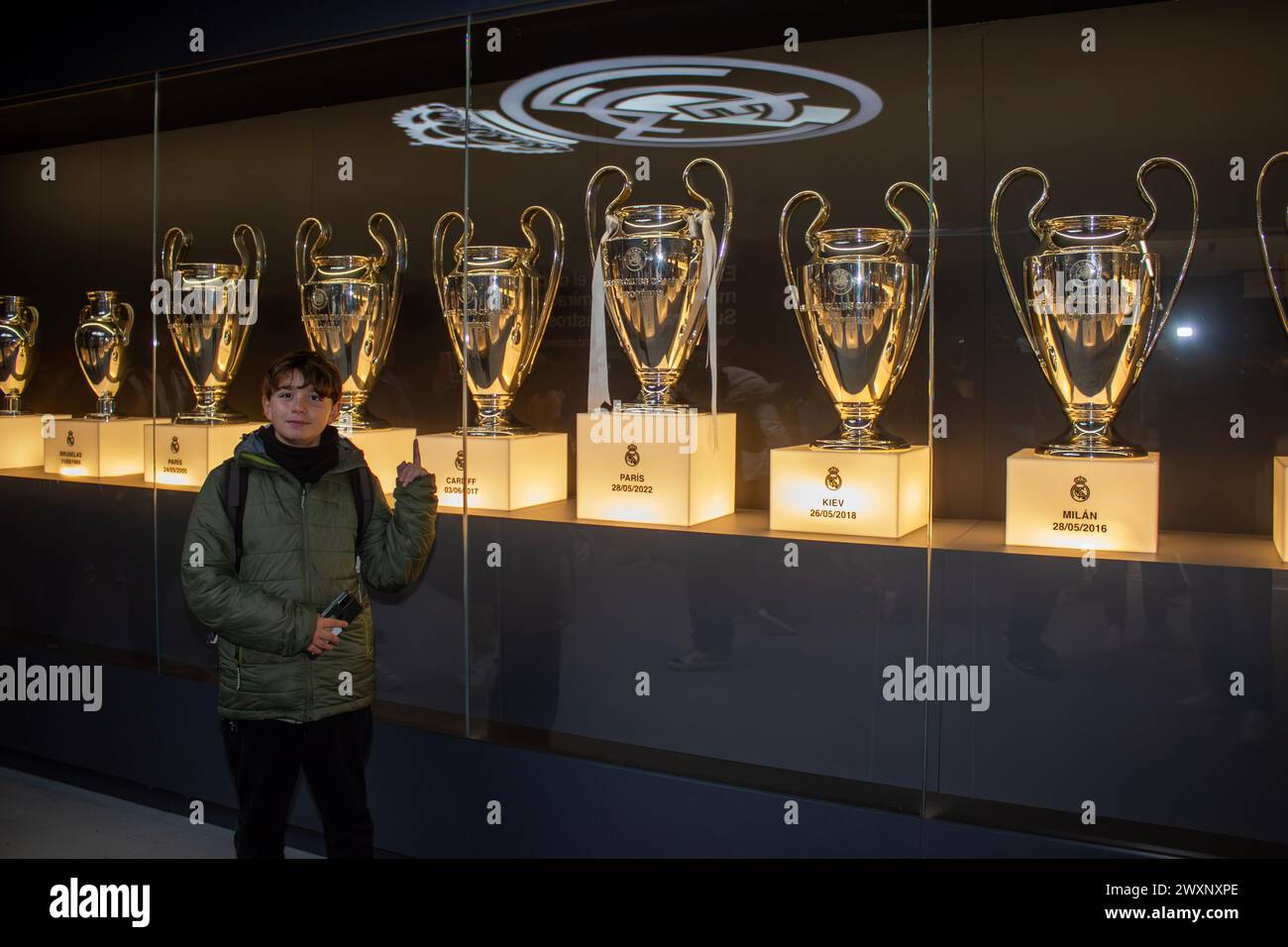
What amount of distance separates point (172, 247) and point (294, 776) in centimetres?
168

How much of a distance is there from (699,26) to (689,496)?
959 mm

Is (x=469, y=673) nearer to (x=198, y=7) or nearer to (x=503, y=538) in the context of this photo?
(x=503, y=538)

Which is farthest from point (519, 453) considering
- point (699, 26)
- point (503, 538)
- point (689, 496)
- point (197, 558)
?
point (699, 26)

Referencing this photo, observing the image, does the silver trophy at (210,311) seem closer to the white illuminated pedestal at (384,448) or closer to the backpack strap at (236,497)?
the white illuminated pedestal at (384,448)

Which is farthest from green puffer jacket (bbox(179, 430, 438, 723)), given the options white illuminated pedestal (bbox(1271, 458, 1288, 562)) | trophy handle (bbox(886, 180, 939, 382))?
white illuminated pedestal (bbox(1271, 458, 1288, 562))

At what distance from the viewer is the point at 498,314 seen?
265 cm

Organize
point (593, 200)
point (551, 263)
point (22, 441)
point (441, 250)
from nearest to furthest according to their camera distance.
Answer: point (593, 200) → point (551, 263) → point (441, 250) → point (22, 441)

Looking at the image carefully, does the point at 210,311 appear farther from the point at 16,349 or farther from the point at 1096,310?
the point at 1096,310

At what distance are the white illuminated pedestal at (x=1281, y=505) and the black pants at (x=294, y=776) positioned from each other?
1633mm

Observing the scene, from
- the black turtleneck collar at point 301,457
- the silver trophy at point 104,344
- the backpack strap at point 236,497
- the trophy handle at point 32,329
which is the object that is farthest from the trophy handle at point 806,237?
the trophy handle at point 32,329

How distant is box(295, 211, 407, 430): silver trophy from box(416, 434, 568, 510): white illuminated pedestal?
30cm

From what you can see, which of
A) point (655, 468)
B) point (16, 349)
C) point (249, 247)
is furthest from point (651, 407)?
point (16, 349)

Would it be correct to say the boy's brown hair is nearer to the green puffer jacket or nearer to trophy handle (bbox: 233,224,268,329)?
the green puffer jacket

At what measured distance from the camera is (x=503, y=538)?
99.0 inches
